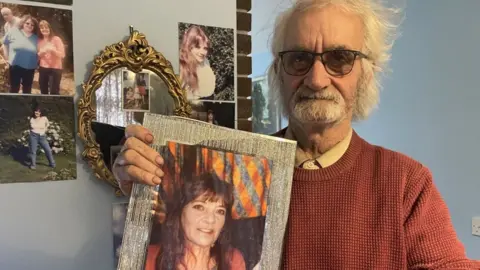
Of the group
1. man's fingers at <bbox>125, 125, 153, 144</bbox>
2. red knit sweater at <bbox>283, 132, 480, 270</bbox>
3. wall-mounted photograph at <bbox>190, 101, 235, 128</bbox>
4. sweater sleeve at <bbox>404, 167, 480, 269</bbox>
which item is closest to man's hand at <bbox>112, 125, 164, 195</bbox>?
man's fingers at <bbox>125, 125, 153, 144</bbox>

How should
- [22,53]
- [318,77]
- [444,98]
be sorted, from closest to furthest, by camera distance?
[318,77] < [22,53] < [444,98]

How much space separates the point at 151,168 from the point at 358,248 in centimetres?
40

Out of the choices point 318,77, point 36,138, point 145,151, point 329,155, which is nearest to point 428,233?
point 329,155

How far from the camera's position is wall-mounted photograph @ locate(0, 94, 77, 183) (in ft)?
3.75

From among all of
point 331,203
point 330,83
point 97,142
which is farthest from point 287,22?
point 97,142

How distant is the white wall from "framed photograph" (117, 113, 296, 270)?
56cm

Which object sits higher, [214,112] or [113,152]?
[214,112]

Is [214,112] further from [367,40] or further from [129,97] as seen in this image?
[367,40]

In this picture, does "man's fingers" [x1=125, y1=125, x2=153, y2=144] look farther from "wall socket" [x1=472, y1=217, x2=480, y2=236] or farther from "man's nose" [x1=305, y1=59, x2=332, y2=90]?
"wall socket" [x1=472, y1=217, x2=480, y2=236]

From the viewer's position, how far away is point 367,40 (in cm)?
94

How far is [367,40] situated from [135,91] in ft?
2.27

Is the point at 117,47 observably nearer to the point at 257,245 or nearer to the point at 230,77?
the point at 230,77

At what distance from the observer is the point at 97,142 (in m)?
1.26

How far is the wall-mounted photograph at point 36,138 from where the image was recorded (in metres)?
1.14
